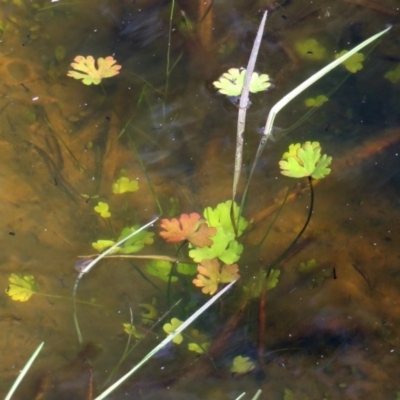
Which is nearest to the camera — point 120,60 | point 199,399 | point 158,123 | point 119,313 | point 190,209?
point 199,399

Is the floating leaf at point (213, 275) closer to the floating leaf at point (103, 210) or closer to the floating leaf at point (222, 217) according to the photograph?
the floating leaf at point (222, 217)

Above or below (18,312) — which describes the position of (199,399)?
below

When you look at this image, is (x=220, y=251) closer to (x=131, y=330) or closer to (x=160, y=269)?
(x=160, y=269)

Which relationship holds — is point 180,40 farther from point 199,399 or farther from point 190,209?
point 199,399

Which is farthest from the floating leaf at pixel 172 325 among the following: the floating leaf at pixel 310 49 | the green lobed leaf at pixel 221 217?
the floating leaf at pixel 310 49

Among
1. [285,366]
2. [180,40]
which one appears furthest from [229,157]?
[285,366]

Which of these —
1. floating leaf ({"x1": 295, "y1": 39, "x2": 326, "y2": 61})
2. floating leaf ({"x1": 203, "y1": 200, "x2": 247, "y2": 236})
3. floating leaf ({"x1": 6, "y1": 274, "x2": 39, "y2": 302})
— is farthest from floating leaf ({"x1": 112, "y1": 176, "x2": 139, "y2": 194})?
floating leaf ({"x1": 295, "y1": 39, "x2": 326, "y2": 61})

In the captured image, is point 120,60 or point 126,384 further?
point 120,60
